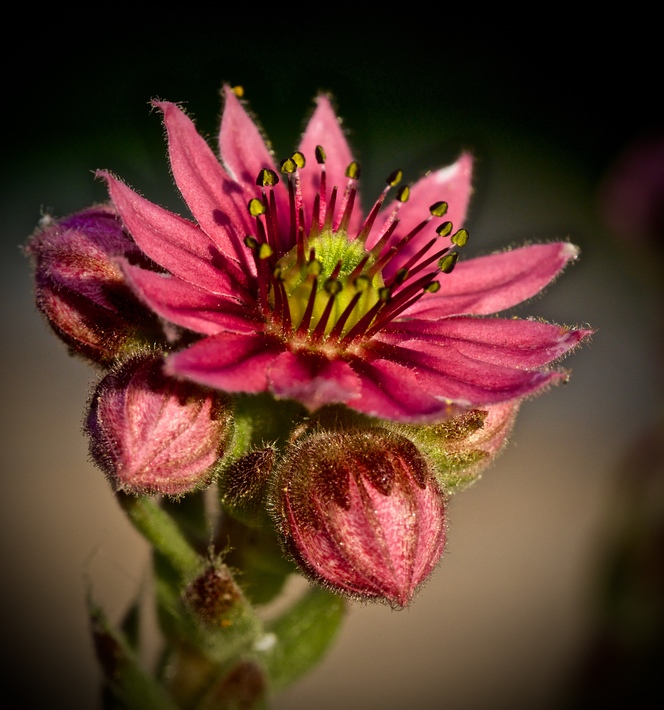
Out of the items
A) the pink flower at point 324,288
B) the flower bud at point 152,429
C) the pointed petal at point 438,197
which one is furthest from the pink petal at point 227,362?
the pointed petal at point 438,197

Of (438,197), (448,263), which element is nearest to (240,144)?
(438,197)

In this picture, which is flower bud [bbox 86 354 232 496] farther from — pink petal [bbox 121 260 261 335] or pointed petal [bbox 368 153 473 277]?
pointed petal [bbox 368 153 473 277]

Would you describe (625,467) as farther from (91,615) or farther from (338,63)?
(338,63)

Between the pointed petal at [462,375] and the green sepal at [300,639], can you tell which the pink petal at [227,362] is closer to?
the pointed petal at [462,375]

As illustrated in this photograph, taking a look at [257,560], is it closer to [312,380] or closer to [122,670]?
[122,670]

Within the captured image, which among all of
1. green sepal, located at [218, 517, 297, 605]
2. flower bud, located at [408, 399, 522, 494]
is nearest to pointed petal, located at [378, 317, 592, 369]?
flower bud, located at [408, 399, 522, 494]

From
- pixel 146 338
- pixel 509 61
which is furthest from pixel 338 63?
pixel 146 338
